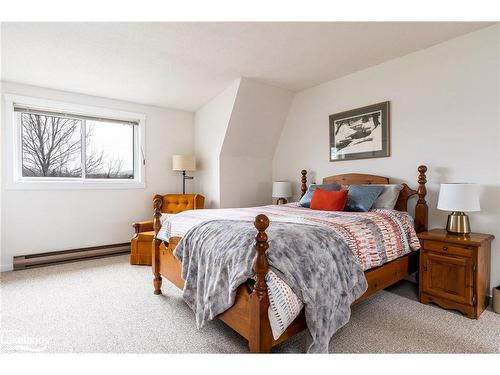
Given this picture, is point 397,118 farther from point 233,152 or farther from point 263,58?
point 233,152

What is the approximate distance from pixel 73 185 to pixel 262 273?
3.52m

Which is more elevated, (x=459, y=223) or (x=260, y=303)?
(x=459, y=223)

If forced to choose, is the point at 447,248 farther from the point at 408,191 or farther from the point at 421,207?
the point at 408,191

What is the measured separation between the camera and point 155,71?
125 inches

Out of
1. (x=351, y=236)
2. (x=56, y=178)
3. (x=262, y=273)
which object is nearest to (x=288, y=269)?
(x=262, y=273)

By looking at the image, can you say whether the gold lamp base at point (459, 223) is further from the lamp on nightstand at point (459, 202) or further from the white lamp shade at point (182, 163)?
the white lamp shade at point (182, 163)

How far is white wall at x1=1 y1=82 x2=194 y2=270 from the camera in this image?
341 cm

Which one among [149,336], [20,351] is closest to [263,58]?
[149,336]

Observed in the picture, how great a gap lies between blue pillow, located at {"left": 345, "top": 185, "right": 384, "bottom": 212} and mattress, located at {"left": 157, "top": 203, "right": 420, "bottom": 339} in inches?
4.2

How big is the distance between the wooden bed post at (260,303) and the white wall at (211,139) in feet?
8.83

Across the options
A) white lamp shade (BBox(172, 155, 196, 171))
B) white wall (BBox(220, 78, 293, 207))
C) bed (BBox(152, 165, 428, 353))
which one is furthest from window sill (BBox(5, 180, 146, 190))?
bed (BBox(152, 165, 428, 353))

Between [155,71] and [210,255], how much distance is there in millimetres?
2477

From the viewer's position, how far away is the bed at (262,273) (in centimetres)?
138

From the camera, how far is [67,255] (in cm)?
368
